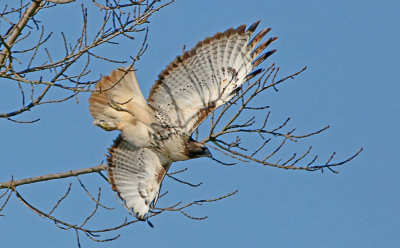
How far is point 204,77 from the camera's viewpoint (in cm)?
666

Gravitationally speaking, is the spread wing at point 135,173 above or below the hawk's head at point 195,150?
above

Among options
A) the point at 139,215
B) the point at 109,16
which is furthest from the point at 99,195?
the point at 109,16

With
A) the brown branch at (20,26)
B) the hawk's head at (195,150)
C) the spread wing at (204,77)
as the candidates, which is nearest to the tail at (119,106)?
the spread wing at (204,77)

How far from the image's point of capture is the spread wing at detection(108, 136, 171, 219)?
681 centimetres

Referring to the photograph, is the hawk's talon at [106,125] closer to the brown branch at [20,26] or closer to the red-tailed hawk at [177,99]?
the red-tailed hawk at [177,99]

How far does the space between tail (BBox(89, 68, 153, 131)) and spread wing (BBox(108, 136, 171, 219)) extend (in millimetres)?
265

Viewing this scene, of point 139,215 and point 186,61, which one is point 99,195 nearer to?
point 139,215

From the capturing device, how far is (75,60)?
16.4 ft

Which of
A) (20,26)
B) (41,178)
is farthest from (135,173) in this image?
(20,26)

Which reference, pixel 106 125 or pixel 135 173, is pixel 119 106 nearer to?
pixel 106 125

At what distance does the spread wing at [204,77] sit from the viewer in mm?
6562

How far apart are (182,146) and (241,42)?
4.09 ft

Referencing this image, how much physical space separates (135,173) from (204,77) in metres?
1.35

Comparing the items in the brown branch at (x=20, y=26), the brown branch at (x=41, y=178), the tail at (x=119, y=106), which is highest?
the tail at (x=119, y=106)
